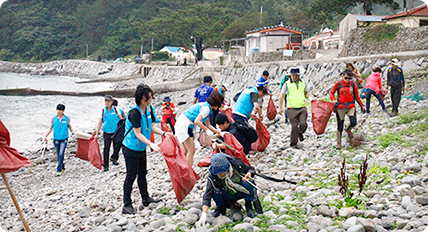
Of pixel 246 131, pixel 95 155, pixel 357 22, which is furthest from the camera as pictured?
pixel 357 22

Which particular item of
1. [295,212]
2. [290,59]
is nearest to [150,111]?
[295,212]

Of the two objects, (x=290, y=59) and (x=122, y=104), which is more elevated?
(x=290, y=59)

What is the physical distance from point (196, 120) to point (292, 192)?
1818 mm

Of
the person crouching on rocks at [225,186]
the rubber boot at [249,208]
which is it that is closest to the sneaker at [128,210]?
the person crouching on rocks at [225,186]

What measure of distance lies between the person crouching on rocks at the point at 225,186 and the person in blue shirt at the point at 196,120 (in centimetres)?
137

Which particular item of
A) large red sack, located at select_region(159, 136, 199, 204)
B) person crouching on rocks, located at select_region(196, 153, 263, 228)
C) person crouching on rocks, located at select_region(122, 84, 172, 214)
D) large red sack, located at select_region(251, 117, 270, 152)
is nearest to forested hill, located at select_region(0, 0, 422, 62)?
large red sack, located at select_region(251, 117, 270, 152)

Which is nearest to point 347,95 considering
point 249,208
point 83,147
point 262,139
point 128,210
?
point 262,139

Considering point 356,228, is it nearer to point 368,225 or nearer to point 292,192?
point 368,225

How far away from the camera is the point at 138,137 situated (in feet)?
16.0

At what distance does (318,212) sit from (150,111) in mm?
2612

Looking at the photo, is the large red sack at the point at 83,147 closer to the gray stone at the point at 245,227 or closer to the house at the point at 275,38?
the gray stone at the point at 245,227

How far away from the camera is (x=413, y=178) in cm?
502

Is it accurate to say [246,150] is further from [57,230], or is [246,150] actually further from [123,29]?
[123,29]

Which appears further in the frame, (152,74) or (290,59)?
(152,74)
